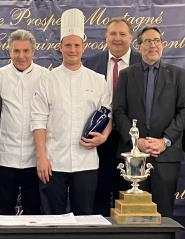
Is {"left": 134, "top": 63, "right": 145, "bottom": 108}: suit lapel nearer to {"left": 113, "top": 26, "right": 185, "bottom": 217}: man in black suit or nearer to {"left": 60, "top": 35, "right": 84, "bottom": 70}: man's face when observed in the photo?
{"left": 113, "top": 26, "right": 185, "bottom": 217}: man in black suit

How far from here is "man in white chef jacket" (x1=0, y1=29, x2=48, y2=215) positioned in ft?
9.36

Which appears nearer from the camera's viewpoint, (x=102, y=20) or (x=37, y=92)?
(x=37, y=92)

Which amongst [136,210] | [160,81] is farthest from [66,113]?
[136,210]

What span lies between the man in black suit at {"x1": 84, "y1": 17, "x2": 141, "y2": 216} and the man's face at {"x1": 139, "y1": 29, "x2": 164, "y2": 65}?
24cm

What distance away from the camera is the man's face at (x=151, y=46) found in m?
2.85

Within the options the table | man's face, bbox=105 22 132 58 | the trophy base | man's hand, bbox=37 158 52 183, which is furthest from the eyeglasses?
the table

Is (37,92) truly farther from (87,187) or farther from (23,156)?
(87,187)

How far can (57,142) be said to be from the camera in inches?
110
